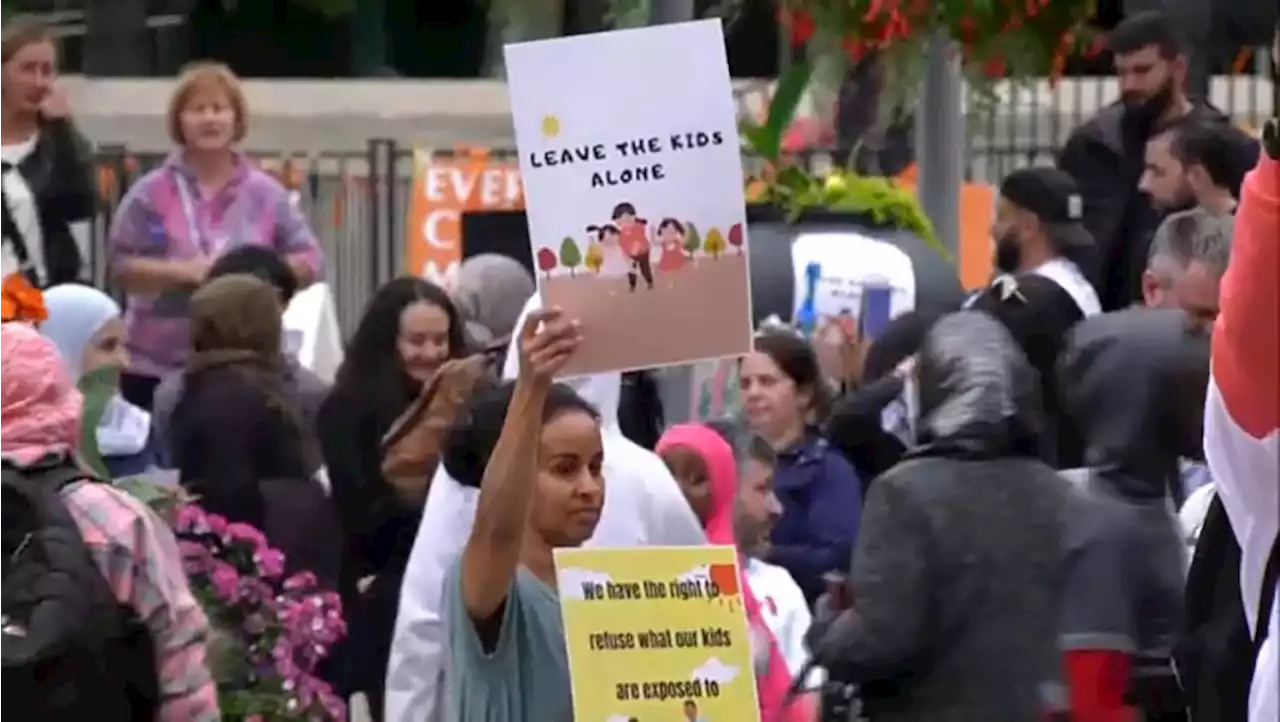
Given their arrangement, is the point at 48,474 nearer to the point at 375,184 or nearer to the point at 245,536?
the point at 245,536

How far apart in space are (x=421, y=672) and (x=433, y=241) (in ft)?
23.6

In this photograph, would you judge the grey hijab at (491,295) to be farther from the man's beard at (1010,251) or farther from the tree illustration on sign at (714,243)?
the tree illustration on sign at (714,243)

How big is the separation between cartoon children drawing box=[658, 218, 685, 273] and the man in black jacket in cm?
414

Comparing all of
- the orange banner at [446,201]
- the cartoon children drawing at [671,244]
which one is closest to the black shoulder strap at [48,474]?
the cartoon children drawing at [671,244]

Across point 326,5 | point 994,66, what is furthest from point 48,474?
point 326,5

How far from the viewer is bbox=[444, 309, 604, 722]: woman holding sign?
235 inches

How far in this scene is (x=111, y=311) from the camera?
9422 mm

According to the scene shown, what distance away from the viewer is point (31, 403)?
6.43 metres

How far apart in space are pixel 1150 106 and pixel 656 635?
5190 millimetres

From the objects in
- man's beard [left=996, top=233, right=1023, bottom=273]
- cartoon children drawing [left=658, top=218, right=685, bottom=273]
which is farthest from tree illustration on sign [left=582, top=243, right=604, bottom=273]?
man's beard [left=996, top=233, right=1023, bottom=273]

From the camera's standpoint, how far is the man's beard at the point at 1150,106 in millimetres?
10812

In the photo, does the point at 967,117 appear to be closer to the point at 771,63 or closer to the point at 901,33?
the point at 901,33

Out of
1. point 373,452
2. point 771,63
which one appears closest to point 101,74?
point 771,63

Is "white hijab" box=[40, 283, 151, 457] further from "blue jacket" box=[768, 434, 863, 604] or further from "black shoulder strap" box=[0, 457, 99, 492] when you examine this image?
"black shoulder strap" box=[0, 457, 99, 492]
